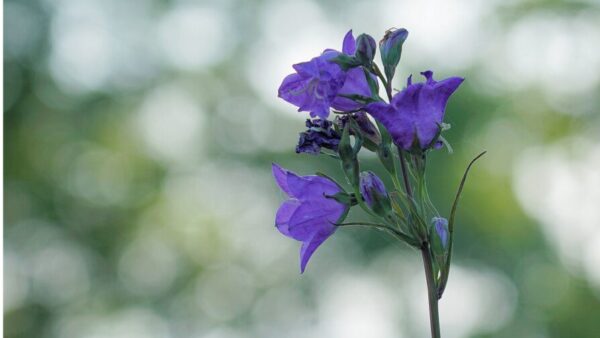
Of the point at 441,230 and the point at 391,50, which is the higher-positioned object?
the point at 391,50

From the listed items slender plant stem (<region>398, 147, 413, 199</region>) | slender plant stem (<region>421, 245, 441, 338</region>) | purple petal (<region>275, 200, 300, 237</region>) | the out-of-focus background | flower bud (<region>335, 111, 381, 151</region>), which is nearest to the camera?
slender plant stem (<region>421, 245, 441, 338</region>)

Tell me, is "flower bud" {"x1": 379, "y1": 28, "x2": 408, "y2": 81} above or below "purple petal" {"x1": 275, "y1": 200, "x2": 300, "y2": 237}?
above

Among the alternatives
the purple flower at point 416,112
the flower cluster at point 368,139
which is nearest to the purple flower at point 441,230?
the flower cluster at point 368,139

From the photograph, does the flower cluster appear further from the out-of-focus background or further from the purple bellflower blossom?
the out-of-focus background

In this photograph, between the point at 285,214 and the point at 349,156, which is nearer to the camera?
the point at 349,156

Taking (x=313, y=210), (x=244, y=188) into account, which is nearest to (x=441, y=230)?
(x=313, y=210)

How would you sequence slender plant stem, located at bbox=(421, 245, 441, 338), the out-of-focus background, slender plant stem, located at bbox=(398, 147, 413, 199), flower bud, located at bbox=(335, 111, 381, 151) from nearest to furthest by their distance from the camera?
slender plant stem, located at bbox=(421, 245, 441, 338), slender plant stem, located at bbox=(398, 147, 413, 199), flower bud, located at bbox=(335, 111, 381, 151), the out-of-focus background

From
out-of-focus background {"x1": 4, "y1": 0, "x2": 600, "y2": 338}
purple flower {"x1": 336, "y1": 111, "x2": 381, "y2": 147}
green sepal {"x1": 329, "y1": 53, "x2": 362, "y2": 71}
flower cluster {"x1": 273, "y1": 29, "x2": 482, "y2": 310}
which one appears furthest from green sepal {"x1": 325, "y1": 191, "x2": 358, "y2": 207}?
out-of-focus background {"x1": 4, "y1": 0, "x2": 600, "y2": 338}

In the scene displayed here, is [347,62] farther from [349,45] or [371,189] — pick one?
[371,189]
